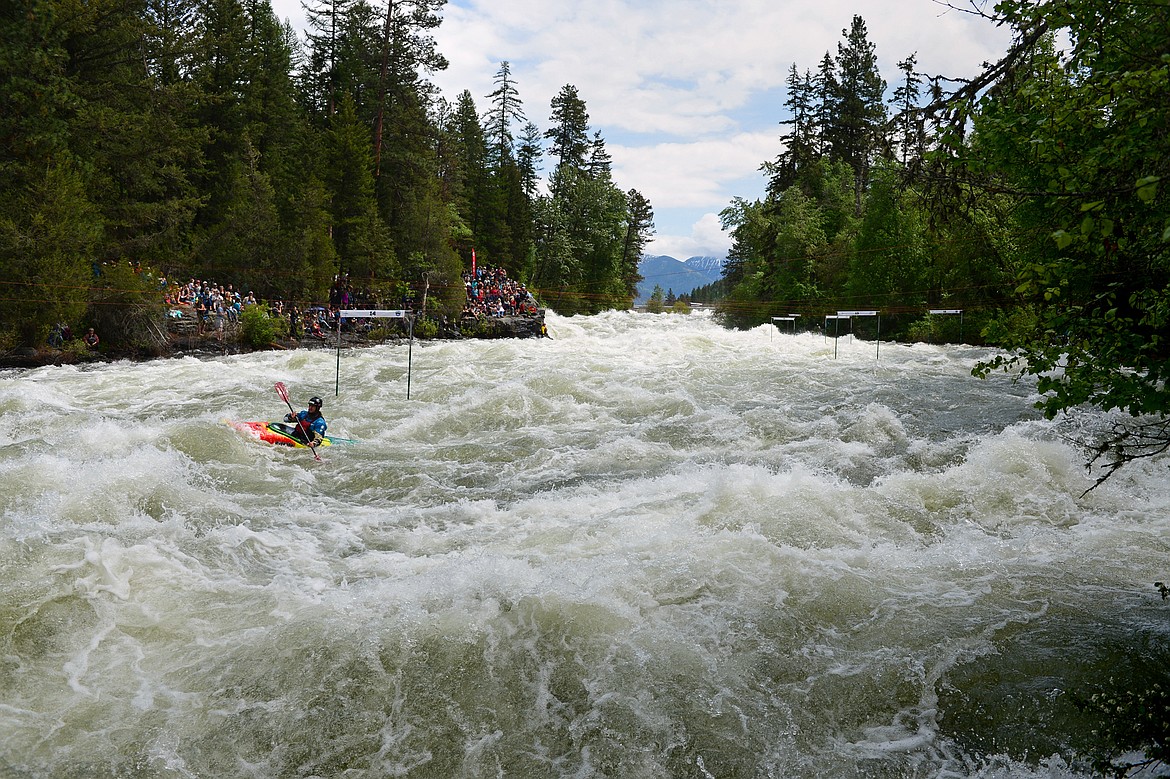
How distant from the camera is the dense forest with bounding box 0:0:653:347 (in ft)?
66.6

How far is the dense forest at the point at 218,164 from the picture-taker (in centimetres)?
→ 2030

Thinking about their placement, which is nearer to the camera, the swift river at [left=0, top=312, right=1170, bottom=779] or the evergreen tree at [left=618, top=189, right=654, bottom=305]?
the swift river at [left=0, top=312, right=1170, bottom=779]

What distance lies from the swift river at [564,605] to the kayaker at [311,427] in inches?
15.1

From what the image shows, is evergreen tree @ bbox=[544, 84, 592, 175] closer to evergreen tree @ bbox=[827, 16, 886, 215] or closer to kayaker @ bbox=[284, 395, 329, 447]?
evergreen tree @ bbox=[827, 16, 886, 215]

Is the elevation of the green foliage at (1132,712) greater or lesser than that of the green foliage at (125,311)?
lesser

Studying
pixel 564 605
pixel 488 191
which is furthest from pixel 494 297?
pixel 564 605

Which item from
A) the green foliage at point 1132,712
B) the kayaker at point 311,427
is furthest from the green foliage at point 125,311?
the green foliage at point 1132,712

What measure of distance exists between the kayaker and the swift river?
0.38 metres

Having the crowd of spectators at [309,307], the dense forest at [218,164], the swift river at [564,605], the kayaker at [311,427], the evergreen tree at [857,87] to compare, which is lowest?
the swift river at [564,605]

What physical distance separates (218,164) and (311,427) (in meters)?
26.6

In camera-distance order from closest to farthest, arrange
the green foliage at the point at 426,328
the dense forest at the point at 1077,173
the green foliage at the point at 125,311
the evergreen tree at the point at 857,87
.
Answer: the dense forest at the point at 1077,173, the green foliage at the point at 125,311, the green foliage at the point at 426,328, the evergreen tree at the point at 857,87

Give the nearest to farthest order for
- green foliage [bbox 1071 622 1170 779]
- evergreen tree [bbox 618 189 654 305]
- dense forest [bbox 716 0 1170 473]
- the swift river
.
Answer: dense forest [bbox 716 0 1170 473] < green foliage [bbox 1071 622 1170 779] < the swift river < evergreen tree [bbox 618 189 654 305]

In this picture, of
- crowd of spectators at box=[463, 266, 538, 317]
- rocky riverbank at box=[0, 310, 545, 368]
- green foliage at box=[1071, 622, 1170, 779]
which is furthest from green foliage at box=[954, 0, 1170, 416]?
crowd of spectators at box=[463, 266, 538, 317]

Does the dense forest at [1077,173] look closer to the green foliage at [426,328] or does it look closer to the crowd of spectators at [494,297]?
the green foliage at [426,328]
